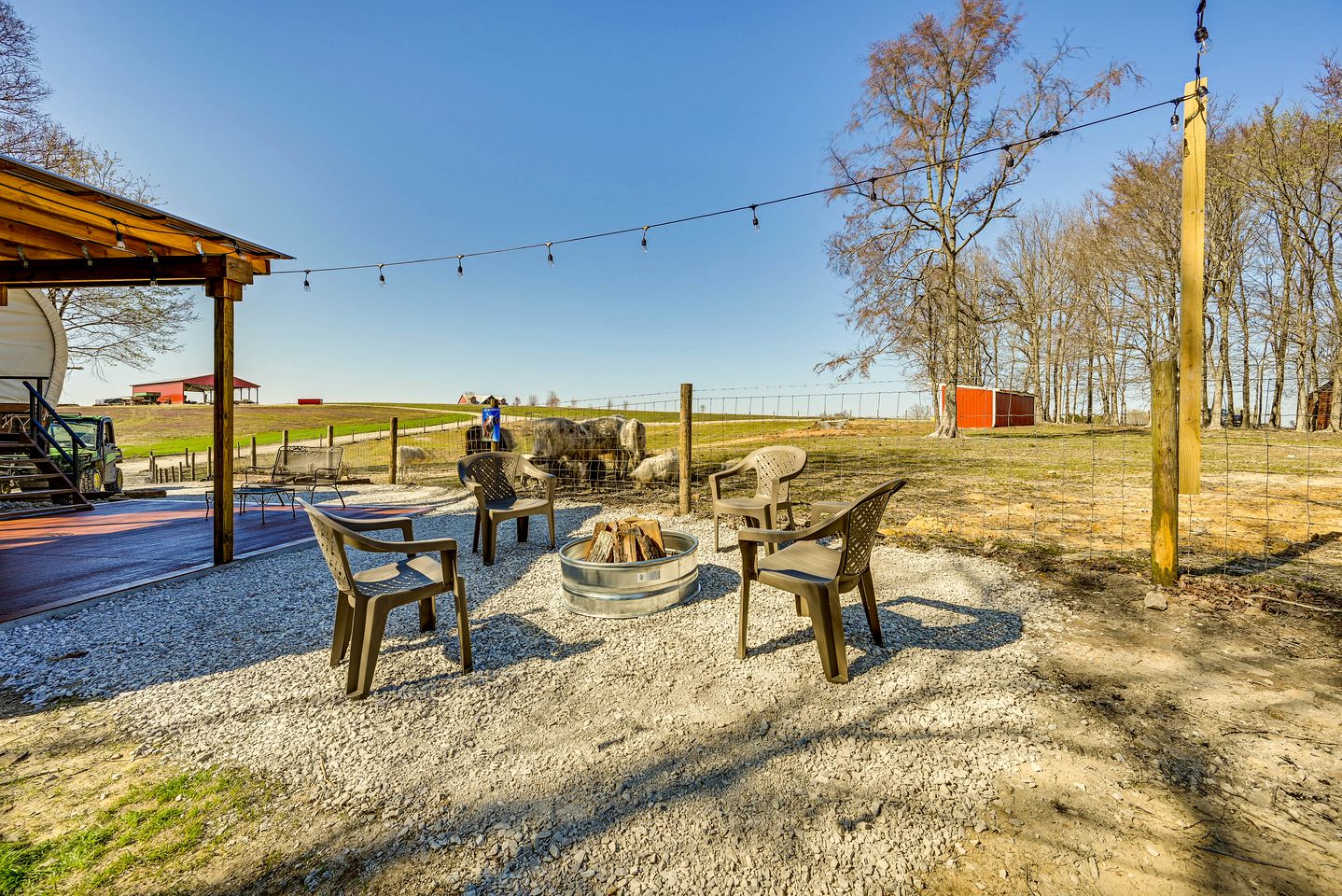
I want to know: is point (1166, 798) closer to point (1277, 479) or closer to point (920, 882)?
point (920, 882)

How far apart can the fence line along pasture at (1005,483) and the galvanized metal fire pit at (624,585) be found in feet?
9.38

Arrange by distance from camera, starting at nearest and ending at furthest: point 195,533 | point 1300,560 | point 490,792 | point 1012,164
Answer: point 490,792
point 1300,560
point 195,533
point 1012,164

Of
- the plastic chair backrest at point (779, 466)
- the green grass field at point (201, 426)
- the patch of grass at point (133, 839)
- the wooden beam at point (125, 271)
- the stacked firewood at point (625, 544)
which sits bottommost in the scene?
the patch of grass at point (133, 839)

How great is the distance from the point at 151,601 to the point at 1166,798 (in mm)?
5740

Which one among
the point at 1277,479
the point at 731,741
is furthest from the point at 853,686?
the point at 1277,479

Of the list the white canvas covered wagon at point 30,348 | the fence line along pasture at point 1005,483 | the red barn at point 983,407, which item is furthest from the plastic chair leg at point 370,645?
the red barn at point 983,407

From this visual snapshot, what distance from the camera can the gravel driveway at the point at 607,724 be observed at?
166 centimetres

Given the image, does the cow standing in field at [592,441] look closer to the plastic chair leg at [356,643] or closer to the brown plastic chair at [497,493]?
the brown plastic chair at [497,493]

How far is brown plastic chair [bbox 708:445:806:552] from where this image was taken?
14.9 ft

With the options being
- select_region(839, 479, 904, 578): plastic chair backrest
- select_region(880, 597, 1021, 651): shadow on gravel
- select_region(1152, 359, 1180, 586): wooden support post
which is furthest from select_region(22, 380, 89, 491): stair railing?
select_region(1152, 359, 1180, 586): wooden support post

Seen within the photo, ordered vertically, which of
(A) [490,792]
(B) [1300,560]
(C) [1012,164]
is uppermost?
(C) [1012,164]

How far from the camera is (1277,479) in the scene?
7.73m

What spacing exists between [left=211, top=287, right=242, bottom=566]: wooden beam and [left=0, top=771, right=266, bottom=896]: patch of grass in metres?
3.55

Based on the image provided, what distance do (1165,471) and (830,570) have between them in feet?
8.91
